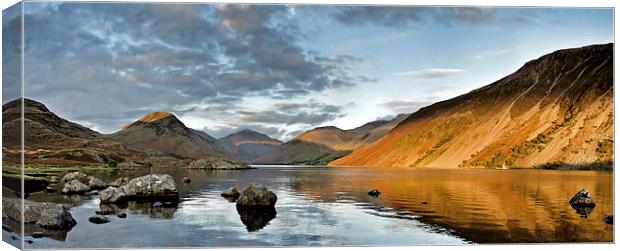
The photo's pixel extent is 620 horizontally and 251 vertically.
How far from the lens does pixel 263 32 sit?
25.9m

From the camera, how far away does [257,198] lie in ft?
90.4

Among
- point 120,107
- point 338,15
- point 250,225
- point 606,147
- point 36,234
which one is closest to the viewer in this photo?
point 36,234

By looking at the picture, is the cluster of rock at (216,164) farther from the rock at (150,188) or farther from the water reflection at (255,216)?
the water reflection at (255,216)

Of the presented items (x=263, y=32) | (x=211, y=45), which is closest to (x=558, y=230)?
(x=263, y=32)

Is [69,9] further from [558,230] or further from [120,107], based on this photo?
[558,230]

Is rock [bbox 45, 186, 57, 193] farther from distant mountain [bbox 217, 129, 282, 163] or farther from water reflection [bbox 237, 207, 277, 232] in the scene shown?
water reflection [bbox 237, 207, 277, 232]

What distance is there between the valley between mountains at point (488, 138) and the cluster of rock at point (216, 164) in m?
0.89

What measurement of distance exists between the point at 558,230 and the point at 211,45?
14.9 meters

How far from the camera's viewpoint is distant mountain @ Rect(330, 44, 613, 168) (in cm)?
9556

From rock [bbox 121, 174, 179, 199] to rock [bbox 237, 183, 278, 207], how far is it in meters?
5.61

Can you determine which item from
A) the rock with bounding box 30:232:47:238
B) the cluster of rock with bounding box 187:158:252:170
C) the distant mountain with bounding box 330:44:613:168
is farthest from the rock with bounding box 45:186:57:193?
the distant mountain with bounding box 330:44:613:168

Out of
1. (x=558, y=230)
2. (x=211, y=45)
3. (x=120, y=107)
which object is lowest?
(x=558, y=230)

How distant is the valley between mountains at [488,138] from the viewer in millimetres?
83688

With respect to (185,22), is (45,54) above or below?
below
